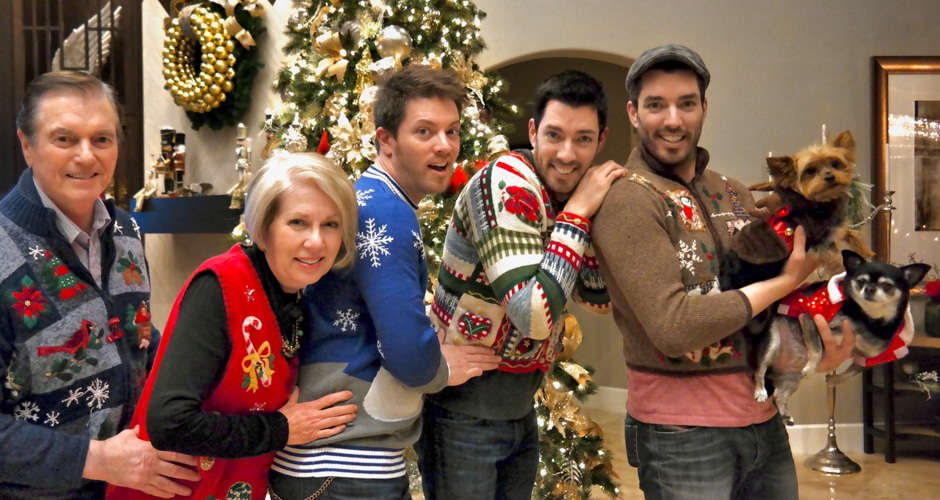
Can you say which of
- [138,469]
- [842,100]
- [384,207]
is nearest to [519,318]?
[384,207]

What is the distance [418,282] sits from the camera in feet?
4.79

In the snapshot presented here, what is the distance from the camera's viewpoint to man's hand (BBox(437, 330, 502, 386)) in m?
1.56

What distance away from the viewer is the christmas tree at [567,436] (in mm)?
3363

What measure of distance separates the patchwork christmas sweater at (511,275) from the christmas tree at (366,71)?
1592 mm

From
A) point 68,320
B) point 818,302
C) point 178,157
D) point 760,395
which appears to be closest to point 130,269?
point 68,320

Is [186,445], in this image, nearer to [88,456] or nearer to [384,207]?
[88,456]

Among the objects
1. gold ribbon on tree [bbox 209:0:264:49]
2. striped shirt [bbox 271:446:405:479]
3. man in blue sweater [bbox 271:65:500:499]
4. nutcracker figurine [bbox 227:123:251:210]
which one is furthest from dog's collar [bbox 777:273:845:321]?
gold ribbon on tree [bbox 209:0:264:49]

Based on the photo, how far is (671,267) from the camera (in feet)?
4.75

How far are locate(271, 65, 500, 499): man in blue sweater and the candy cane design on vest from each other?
0.09m

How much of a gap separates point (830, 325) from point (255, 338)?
1.15 metres

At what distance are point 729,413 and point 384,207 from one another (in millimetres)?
796

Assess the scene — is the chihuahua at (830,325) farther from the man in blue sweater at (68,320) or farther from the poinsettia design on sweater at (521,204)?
the man in blue sweater at (68,320)

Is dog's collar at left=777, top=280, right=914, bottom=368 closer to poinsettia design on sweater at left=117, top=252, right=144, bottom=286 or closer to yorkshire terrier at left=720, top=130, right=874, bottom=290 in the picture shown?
yorkshire terrier at left=720, top=130, right=874, bottom=290

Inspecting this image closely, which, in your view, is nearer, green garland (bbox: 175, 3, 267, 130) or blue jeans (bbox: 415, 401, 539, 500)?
blue jeans (bbox: 415, 401, 539, 500)
